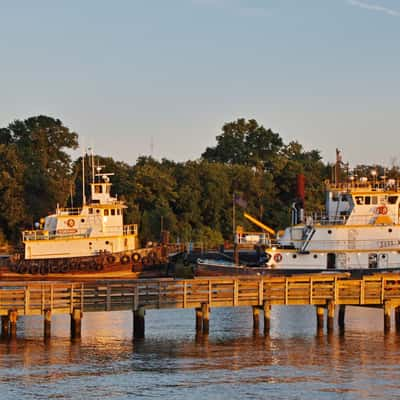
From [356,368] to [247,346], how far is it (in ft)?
24.1

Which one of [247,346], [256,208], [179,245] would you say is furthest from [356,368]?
[256,208]

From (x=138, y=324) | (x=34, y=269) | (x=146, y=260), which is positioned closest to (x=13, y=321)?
(x=138, y=324)

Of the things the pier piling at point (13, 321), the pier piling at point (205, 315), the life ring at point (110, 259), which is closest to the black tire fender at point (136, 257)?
the life ring at point (110, 259)

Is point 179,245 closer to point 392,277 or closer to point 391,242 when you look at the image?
point 391,242

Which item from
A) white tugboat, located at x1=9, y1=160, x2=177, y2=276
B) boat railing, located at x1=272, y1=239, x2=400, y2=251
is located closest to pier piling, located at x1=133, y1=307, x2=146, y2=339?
boat railing, located at x1=272, y1=239, x2=400, y2=251

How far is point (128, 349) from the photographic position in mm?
50656

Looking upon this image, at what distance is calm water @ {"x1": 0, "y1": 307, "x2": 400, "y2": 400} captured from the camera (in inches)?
1620

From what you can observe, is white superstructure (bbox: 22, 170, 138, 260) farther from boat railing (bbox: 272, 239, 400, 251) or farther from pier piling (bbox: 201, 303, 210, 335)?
pier piling (bbox: 201, 303, 210, 335)

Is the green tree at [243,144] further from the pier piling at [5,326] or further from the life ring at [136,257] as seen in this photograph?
the pier piling at [5,326]

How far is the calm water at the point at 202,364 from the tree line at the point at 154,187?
5477 centimetres

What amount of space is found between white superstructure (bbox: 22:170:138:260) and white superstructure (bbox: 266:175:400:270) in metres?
19.8

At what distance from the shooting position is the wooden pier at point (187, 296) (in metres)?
50.6

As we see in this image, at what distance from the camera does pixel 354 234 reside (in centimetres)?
7369

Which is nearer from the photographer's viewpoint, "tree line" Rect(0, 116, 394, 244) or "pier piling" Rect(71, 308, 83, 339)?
"pier piling" Rect(71, 308, 83, 339)
